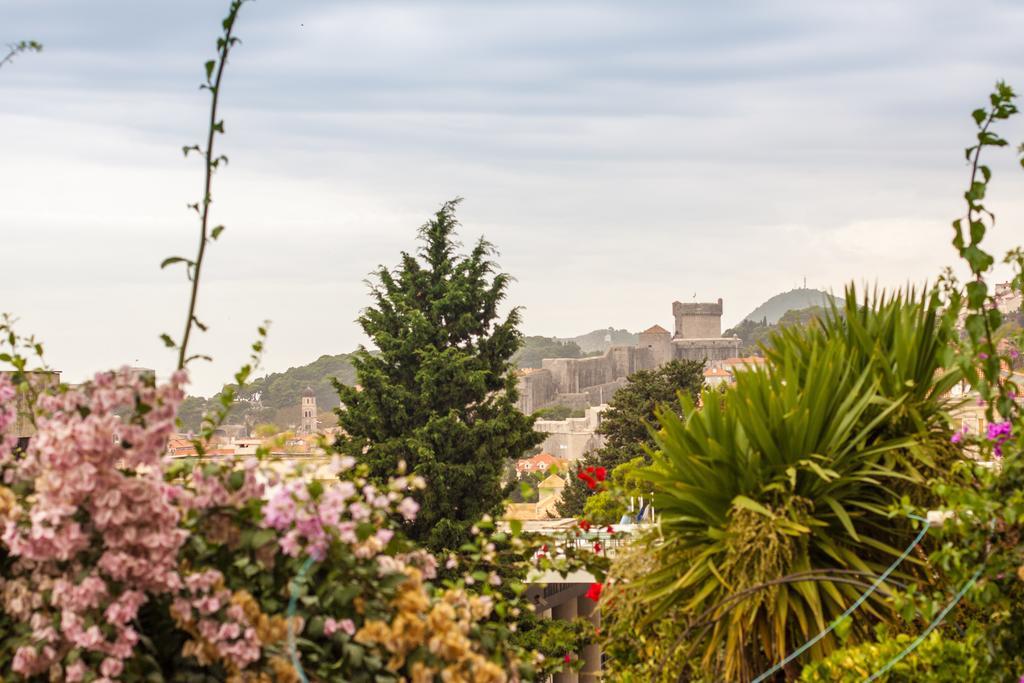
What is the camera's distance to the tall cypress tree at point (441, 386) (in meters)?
23.6

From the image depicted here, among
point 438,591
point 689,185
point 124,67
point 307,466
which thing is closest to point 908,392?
point 438,591

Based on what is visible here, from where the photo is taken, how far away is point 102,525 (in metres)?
2.61

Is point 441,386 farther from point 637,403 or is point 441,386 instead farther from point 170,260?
point 170,260

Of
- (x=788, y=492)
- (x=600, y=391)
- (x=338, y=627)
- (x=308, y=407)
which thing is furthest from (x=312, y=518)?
(x=600, y=391)

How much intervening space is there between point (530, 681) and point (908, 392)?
7.81ft

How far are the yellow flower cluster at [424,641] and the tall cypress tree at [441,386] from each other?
776 inches

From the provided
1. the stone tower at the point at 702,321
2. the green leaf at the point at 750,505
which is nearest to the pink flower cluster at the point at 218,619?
the green leaf at the point at 750,505

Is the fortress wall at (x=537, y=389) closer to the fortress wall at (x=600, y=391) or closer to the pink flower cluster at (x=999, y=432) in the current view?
the fortress wall at (x=600, y=391)

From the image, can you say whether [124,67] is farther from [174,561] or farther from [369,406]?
[369,406]

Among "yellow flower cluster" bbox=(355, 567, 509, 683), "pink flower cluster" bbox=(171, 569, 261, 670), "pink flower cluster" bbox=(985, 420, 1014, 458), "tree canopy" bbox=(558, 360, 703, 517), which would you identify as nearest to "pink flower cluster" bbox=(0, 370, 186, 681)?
"pink flower cluster" bbox=(171, 569, 261, 670)

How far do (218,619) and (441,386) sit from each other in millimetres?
22437

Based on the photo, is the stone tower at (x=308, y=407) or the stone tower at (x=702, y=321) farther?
the stone tower at (x=702, y=321)

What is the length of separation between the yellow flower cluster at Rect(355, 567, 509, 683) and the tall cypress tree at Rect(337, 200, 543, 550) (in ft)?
64.6

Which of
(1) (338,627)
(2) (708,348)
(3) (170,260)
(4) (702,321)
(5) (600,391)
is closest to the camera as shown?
(1) (338,627)
